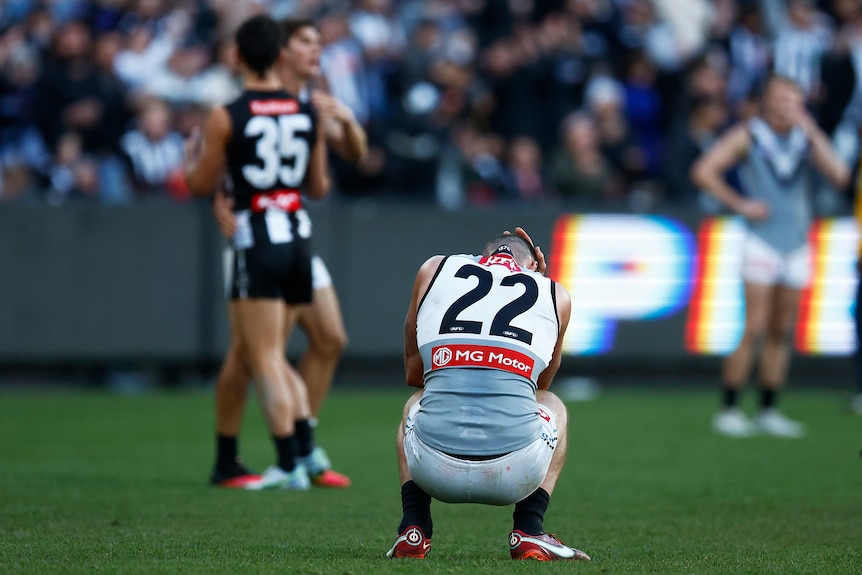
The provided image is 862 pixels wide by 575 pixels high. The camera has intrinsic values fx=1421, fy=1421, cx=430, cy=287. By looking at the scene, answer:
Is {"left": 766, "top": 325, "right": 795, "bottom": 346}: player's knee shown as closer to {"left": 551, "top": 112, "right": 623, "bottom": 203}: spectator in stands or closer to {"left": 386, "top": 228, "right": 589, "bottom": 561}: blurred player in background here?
{"left": 551, "top": 112, "right": 623, "bottom": 203}: spectator in stands

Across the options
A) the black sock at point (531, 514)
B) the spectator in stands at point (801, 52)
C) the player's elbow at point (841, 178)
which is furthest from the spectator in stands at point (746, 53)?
the black sock at point (531, 514)

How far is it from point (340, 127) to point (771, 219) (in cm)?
452

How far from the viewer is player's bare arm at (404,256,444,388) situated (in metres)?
5.59

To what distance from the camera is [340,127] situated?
344 inches

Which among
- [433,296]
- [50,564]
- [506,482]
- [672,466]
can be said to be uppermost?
[433,296]

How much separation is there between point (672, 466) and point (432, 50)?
9.53 metres

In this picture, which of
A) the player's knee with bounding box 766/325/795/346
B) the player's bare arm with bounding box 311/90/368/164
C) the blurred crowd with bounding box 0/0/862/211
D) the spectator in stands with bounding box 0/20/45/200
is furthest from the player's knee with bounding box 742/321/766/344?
the spectator in stands with bounding box 0/20/45/200

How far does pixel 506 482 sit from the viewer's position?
5.31 m

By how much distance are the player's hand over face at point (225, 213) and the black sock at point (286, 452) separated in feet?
3.91

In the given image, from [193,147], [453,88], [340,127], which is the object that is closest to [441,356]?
[193,147]

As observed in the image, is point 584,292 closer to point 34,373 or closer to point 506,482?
point 34,373

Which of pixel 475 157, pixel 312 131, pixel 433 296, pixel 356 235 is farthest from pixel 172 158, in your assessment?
pixel 433 296

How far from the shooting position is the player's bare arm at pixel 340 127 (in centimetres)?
Answer: 838

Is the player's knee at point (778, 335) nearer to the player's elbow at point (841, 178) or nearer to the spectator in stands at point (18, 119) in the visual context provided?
the player's elbow at point (841, 178)
